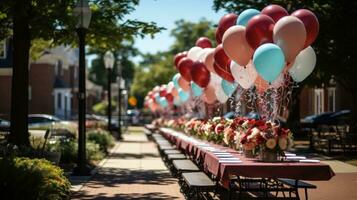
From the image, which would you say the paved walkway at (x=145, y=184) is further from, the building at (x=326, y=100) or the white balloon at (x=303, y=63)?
the building at (x=326, y=100)

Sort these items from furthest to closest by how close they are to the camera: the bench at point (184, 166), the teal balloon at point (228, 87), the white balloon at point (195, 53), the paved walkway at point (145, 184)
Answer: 1. the white balloon at point (195, 53)
2. the teal balloon at point (228, 87)
3. the bench at point (184, 166)
4. the paved walkway at point (145, 184)

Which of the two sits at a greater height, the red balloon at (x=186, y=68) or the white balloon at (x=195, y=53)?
the white balloon at (x=195, y=53)

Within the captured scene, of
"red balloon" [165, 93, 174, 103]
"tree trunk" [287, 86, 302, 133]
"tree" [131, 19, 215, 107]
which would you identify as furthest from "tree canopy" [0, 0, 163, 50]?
"tree" [131, 19, 215, 107]

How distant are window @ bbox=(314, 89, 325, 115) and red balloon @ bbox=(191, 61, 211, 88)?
34.4m

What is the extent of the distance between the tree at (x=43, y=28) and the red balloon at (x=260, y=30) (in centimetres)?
747

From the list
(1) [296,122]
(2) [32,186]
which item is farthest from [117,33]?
(1) [296,122]

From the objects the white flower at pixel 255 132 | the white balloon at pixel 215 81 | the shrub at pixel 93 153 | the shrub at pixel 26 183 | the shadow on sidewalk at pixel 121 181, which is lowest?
the shadow on sidewalk at pixel 121 181

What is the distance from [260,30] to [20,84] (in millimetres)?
9320

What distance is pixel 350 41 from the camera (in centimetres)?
2520

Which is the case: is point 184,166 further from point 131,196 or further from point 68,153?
point 68,153

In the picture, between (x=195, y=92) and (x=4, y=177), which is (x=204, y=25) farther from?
(x=4, y=177)

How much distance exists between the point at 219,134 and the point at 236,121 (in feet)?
7.32

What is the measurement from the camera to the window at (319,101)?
173ft

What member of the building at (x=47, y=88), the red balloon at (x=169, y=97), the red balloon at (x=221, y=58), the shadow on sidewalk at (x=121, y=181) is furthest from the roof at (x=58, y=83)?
the red balloon at (x=221, y=58)
